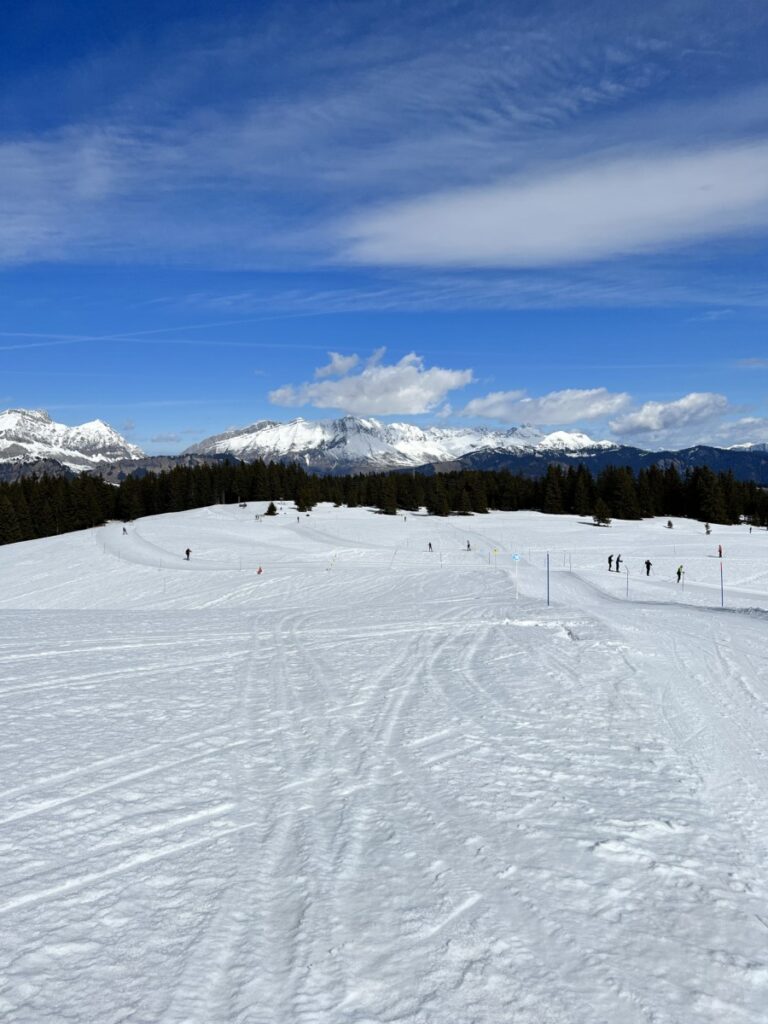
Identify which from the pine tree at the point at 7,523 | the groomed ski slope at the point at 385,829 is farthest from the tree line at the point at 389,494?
the groomed ski slope at the point at 385,829

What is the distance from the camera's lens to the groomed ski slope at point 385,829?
5.38 m

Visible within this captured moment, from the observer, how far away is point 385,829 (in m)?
7.99

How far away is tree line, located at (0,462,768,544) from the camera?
9938 centimetres

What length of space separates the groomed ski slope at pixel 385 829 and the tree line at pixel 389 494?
267 ft

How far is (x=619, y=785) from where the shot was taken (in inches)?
370

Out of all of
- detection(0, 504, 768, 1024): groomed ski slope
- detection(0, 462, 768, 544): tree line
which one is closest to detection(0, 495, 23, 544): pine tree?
detection(0, 462, 768, 544): tree line

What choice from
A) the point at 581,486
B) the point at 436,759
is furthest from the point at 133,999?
the point at 581,486

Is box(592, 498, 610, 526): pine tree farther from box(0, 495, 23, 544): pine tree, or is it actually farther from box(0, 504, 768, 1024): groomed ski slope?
box(0, 495, 23, 544): pine tree

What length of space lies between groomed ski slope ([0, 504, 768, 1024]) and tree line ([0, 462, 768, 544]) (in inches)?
3206

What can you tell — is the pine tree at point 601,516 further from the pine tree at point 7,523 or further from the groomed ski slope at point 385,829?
the pine tree at point 7,523

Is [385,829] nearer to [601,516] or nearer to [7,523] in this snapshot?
[601,516]

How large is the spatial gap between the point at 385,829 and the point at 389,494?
98.9m

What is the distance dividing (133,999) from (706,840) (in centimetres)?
654

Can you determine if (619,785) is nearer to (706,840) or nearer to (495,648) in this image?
(706,840)
